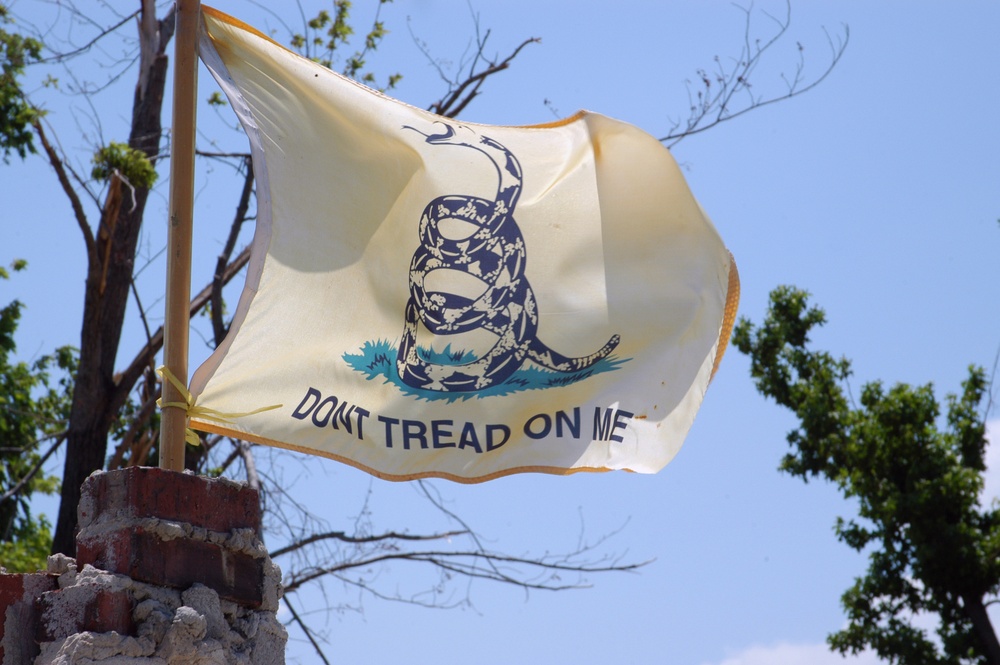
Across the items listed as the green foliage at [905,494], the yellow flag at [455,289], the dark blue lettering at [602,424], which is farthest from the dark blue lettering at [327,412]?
the green foliage at [905,494]

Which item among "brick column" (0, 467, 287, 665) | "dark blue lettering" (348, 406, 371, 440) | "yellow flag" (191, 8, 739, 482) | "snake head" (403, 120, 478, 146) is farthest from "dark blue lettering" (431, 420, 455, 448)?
"snake head" (403, 120, 478, 146)

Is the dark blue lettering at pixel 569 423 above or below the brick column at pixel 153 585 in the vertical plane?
above

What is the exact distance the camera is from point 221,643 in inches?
147

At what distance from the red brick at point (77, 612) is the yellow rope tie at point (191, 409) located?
0.73m

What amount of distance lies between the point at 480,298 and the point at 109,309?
5858 millimetres

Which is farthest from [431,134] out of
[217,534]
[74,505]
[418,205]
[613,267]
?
[74,505]

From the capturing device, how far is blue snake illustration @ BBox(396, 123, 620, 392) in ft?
16.1

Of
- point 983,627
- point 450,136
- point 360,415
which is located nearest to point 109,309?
point 450,136

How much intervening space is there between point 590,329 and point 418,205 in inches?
33.5

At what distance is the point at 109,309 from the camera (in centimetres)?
1014

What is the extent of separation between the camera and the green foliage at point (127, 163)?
28.4ft

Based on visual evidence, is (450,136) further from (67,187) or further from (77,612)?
(67,187)

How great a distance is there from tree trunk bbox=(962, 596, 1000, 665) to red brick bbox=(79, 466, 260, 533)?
11.7 metres

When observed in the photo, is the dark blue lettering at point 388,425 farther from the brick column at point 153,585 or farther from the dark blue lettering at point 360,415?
the brick column at point 153,585
